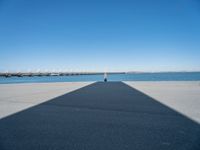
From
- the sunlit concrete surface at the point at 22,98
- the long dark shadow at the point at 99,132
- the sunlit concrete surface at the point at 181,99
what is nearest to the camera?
the long dark shadow at the point at 99,132

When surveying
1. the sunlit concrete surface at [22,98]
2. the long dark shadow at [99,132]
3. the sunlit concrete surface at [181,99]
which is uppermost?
the sunlit concrete surface at [181,99]

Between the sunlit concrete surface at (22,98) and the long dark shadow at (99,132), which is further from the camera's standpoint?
the sunlit concrete surface at (22,98)

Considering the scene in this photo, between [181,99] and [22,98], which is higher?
[181,99]

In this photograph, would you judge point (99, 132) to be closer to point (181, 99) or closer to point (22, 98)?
point (181, 99)

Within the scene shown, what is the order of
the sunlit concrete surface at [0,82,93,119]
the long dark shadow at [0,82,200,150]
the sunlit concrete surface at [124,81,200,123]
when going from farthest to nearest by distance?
the sunlit concrete surface at [0,82,93,119] < the sunlit concrete surface at [124,81,200,123] < the long dark shadow at [0,82,200,150]

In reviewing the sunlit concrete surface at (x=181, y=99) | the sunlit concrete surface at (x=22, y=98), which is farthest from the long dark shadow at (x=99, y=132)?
the sunlit concrete surface at (x=22, y=98)

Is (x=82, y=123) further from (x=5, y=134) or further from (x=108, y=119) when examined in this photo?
(x=5, y=134)

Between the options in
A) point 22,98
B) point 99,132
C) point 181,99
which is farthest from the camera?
point 22,98

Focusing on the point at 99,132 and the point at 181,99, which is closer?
the point at 99,132

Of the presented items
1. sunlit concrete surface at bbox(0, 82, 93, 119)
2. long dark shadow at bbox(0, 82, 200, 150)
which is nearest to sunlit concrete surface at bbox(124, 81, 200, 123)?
long dark shadow at bbox(0, 82, 200, 150)

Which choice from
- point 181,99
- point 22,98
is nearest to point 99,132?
point 181,99

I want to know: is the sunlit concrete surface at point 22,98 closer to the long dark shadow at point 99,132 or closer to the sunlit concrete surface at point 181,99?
the long dark shadow at point 99,132

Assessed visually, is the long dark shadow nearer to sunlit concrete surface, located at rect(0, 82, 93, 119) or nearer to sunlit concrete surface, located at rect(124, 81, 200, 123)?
sunlit concrete surface, located at rect(124, 81, 200, 123)

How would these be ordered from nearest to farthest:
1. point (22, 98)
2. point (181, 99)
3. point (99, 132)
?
1. point (99, 132)
2. point (181, 99)
3. point (22, 98)
